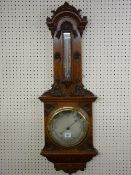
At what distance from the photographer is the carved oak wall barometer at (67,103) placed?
4.91 ft

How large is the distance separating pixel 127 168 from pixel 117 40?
688 mm

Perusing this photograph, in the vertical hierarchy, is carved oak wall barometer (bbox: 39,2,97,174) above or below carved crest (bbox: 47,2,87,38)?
below

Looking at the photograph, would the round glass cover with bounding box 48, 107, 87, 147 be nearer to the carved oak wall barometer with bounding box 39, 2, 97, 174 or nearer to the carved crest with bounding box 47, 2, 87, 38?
the carved oak wall barometer with bounding box 39, 2, 97, 174

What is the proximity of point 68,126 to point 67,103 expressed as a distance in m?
0.12

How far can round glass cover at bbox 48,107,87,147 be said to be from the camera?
1.53 metres

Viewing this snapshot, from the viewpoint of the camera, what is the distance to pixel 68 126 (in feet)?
5.03

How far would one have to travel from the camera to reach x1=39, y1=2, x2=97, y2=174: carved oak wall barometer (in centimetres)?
150

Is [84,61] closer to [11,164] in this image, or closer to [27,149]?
[27,149]

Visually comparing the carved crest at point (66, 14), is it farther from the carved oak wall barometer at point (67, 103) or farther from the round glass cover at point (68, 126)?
the round glass cover at point (68, 126)

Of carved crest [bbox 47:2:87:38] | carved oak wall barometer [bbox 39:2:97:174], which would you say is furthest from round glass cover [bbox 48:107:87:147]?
carved crest [bbox 47:2:87:38]

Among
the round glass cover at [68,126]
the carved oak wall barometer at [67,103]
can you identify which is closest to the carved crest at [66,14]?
the carved oak wall barometer at [67,103]

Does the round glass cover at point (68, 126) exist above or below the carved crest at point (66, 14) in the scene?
below

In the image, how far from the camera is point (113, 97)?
1.56 meters

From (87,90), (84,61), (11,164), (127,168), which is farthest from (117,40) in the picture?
(11,164)
